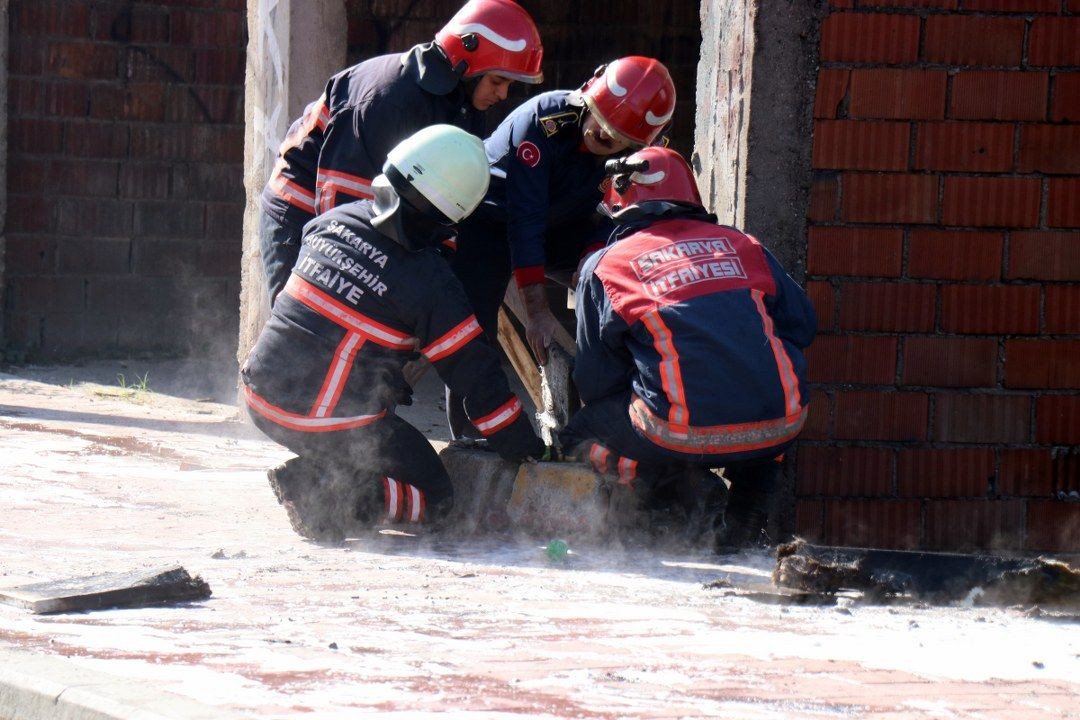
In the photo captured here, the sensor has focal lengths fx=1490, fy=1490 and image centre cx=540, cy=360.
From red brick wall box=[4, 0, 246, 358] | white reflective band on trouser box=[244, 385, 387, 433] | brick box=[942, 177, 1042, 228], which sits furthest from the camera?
red brick wall box=[4, 0, 246, 358]

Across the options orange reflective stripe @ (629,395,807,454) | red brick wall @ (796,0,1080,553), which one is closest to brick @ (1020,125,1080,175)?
red brick wall @ (796,0,1080,553)

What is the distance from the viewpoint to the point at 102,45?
33.2 ft

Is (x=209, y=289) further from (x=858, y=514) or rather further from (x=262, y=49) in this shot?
(x=858, y=514)

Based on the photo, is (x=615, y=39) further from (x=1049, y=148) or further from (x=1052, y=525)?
(x=1052, y=525)

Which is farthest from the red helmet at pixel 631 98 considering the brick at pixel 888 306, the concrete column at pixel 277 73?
the concrete column at pixel 277 73

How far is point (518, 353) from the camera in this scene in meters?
6.75

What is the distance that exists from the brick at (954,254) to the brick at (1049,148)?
0.29 m

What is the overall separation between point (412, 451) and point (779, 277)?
1407mm

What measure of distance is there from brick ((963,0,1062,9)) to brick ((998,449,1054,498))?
5.38 ft

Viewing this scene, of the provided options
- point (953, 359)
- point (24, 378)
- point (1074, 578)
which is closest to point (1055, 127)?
point (953, 359)

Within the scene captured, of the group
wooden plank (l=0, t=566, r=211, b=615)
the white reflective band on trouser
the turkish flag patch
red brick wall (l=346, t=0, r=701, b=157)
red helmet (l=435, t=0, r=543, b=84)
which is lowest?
wooden plank (l=0, t=566, r=211, b=615)

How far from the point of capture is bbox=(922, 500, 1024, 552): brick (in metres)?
5.66

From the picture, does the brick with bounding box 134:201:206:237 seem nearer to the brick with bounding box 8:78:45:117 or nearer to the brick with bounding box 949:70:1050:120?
the brick with bounding box 8:78:45:117

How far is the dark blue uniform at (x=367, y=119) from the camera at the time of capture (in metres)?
5.58
